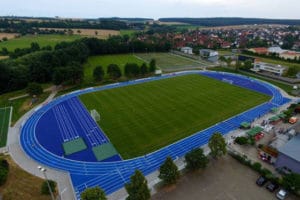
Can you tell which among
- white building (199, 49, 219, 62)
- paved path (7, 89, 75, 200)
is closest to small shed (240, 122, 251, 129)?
paved path (7, 89, 75, 200)

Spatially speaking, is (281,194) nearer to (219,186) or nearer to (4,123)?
(219,186)

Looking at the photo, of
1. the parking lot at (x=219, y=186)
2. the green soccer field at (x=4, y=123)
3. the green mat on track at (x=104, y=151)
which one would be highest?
the green soccer field at (x=4, y=123)

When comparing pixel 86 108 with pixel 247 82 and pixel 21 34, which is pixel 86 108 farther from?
pixel 21 34

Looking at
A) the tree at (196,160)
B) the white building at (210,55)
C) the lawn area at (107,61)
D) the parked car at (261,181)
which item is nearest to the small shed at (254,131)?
the parked car at (261,181)

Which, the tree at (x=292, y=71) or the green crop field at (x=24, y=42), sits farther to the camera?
the green crop field at (x=24, y=42)

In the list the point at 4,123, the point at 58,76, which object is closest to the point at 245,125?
the point at 4,123

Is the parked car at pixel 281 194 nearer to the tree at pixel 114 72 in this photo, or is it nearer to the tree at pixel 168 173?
the tree at pixel 168 173

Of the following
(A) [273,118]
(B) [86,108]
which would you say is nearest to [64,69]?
(B) [86,108]

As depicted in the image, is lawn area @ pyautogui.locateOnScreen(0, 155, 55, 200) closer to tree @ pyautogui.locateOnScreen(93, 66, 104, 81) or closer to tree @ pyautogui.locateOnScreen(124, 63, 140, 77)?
tree @ pyautogui.locateOnScreen(93, 66, 104, 81)
